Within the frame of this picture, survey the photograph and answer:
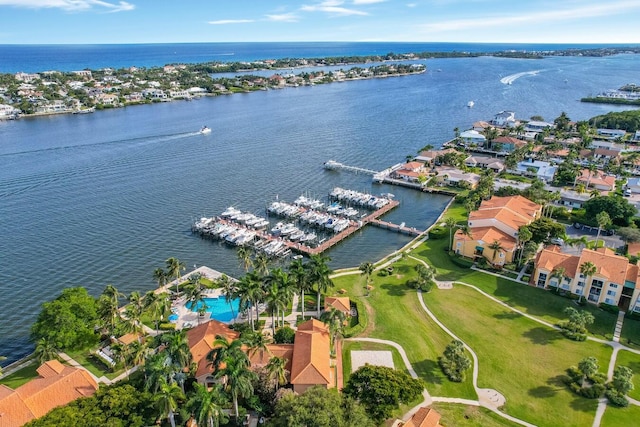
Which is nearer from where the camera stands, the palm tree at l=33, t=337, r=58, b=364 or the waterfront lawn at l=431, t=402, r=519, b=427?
the waterfront lawn at l=431, t=402, r=519, b=427

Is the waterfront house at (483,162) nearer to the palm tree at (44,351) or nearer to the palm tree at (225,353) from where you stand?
the palm tree at (225,353)

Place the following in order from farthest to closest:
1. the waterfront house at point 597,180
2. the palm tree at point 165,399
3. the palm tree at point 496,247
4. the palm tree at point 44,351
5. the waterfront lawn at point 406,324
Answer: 1. the waterfront house at point 597,180
2. the palm tree at point 496,247
3. the waterfront lawn at point 406,324
4. the palm tree at point 44,351
5. the palm tree at point 165,399

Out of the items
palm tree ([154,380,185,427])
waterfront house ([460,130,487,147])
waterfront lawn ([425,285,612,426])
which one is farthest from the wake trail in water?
palm tree ([154,380,185,427])

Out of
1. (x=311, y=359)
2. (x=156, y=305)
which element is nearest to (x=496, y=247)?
(x=311, y=359)

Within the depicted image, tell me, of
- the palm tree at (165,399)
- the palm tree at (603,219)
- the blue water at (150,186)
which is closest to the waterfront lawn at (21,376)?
the blue water at (150,186)

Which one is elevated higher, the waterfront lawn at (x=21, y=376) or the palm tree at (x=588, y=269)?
the palm tree at (x=588, y=269)

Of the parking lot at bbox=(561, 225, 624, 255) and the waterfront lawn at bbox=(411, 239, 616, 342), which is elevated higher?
the parking lot at bbox=(561, 225, 624, 255)

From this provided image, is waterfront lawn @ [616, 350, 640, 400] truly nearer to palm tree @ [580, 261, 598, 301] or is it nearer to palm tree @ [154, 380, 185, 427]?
palm tree @ [580, 261, 598, 301]
